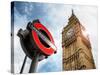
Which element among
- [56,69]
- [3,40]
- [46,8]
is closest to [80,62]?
[56,69]

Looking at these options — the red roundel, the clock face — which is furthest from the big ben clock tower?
the red roundel

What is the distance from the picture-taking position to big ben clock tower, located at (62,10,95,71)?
79.7 inches

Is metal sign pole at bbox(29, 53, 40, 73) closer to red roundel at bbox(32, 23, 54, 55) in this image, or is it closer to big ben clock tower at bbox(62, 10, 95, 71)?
red roundel at bbox(32, 23, 54, 55)

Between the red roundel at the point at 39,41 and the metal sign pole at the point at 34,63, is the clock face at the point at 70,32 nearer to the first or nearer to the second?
the red roundel at the point at 39,41

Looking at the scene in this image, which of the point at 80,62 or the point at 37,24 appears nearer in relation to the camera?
the point at 37,24

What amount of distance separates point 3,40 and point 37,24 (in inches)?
11.8

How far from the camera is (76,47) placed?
206 cm

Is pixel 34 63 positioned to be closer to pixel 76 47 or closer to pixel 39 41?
pixel 39 41

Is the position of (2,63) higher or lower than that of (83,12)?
lower

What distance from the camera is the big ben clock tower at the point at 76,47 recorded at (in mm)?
2025

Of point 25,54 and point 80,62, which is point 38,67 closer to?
point 25,54

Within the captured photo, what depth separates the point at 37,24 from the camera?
1927mm

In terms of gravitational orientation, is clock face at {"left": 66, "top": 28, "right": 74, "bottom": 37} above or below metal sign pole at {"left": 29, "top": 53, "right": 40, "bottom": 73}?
above

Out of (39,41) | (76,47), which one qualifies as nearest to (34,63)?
(39,41)
